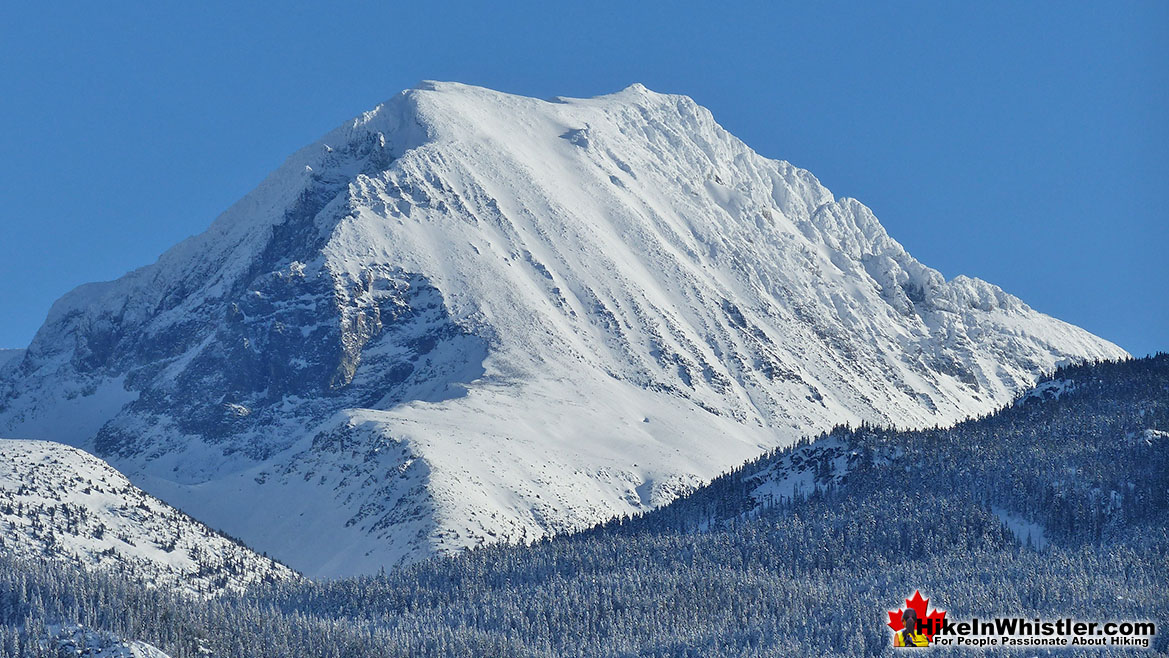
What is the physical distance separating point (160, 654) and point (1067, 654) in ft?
346

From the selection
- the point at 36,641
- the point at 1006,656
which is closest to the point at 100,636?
the point at 36,641

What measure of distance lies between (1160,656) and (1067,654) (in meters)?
11.0

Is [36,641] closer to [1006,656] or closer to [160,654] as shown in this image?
[160,654]

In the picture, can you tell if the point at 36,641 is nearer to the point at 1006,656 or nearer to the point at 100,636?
the point at 100,636

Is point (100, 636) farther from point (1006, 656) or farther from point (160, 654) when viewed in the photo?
point (1006, 656)

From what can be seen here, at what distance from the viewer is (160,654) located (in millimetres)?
197500

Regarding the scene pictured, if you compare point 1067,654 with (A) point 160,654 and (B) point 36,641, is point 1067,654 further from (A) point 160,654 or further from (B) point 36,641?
(B) point 36,641

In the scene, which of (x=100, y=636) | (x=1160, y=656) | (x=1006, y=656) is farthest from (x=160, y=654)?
(x=1160, y=656)

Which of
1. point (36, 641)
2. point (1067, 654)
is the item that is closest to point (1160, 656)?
point (1067, 654)

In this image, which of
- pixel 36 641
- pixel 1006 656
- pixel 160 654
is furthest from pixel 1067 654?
pixel 36 641

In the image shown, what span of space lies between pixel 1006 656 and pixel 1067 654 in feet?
23.7

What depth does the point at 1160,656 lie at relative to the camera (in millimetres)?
199625

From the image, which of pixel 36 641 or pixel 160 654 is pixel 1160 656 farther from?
pixel 36 641

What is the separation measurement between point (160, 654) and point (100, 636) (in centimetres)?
769
